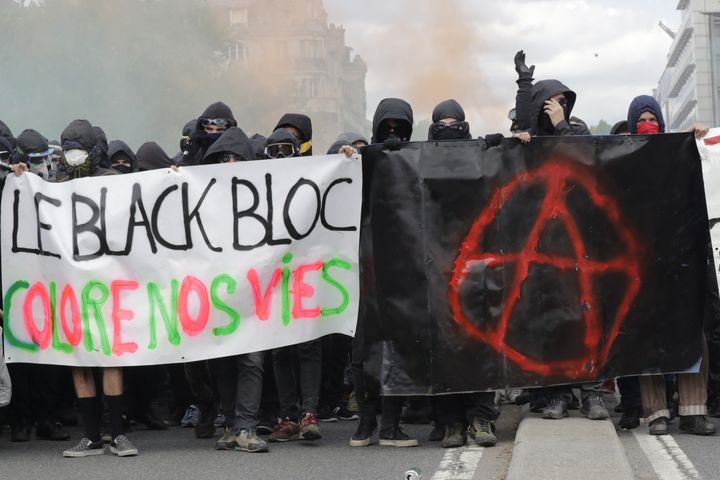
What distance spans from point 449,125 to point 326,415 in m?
2.50

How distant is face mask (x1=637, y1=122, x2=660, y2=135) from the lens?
28.3 ft

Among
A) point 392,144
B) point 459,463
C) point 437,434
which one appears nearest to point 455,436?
point 437,434

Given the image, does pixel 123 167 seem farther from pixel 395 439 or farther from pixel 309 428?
pixel 395 439

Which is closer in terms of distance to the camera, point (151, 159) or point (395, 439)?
point (395, 439)

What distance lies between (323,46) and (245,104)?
2258 centimetres

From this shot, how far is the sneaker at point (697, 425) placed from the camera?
8.05 metres

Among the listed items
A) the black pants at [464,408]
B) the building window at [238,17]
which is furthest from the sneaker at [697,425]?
the building window at [238,17]

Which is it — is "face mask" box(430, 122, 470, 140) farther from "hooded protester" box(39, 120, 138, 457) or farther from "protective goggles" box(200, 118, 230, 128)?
"hooded protester" box(39, 120, 138, 457)

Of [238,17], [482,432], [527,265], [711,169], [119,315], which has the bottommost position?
[482,432]

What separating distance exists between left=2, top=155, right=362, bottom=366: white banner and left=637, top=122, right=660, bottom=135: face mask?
1.85 m

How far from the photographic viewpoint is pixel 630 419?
27.5ft

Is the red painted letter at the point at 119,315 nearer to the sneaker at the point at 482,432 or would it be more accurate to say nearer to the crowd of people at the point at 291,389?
the crowd of people at the point at 291,389

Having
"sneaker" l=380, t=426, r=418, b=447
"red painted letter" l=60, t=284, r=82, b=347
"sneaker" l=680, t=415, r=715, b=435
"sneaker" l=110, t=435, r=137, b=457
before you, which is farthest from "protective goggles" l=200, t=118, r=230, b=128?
"sneaker" l=680, t=415, r=715, b=435

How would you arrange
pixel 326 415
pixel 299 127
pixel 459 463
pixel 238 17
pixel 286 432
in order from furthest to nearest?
1. pixel 238 17
2. pixel 299 127
3. pixel 326 415
4. pixel 286 432
5. pixel 459 463
